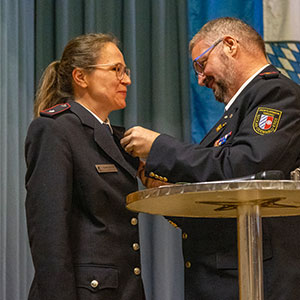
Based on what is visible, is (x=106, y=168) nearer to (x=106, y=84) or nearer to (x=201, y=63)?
(x=106, y=84)

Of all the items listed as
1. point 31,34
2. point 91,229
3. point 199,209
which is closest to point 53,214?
point 91,229

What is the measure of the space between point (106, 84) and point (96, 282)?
0.73 meters

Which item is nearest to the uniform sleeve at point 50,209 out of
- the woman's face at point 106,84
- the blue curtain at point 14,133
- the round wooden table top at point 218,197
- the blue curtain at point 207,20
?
the woman's face at point 106,84

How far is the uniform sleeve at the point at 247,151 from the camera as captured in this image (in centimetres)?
154

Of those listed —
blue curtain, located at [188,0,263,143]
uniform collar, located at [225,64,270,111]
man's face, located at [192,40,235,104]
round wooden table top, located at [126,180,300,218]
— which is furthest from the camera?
blue curtain, located at [188,0,263,143]

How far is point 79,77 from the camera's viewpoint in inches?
84.0

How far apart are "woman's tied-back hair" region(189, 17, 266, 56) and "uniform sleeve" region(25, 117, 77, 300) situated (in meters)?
0.65

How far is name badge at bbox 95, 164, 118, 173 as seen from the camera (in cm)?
184

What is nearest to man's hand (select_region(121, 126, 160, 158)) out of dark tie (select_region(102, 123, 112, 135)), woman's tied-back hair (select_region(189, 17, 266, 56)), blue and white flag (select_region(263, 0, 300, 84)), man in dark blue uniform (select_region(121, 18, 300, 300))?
man in dark blue uniform (select_region(121, 18, 300, 300))

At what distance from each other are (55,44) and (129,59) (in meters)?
0.37

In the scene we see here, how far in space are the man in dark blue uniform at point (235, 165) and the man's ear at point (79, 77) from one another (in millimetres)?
466

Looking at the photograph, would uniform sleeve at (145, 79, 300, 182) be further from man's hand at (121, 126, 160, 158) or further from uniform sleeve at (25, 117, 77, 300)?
uniform sleeve at (25, 117, 77, 300)

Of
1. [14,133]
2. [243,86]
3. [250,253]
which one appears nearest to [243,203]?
[250,253]

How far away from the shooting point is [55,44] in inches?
120
